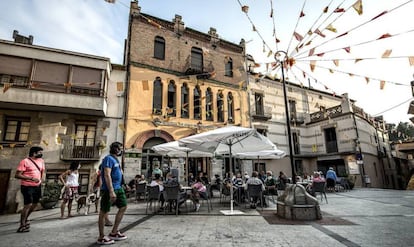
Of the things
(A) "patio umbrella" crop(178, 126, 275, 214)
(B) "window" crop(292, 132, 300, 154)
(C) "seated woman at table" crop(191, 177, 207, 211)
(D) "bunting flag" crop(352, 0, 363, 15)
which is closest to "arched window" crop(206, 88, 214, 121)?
(A) "patio umbrella" crop(178, 126, 275, 214)

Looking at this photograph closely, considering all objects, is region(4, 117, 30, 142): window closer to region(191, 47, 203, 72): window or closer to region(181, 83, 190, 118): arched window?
region(181, 83, 190, 118): arched window

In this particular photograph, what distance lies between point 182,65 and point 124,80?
4083 mm

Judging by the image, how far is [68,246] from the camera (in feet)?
11.0

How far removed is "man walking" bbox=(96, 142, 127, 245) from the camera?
3383 millimetres

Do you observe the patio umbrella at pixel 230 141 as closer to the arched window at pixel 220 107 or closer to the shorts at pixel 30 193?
the shorts at pixel 30 193

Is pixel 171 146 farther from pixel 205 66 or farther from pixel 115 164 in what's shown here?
pixel 205 66

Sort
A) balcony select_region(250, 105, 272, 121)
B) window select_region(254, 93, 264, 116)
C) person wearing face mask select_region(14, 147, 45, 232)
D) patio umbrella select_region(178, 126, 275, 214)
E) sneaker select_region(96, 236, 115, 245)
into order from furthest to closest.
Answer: window select_region(254, 93, 264, 116), balcony select_region(250, 105, 272, 121), patio umbrella select_region(178, 126, 275, 214), person wearing face mask select_region(14, 147, 45, 232), sneaker select_region(96, 236, 115, 245)

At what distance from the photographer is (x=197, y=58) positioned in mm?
15328

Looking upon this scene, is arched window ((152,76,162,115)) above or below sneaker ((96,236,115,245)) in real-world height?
above

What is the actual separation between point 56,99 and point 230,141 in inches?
347

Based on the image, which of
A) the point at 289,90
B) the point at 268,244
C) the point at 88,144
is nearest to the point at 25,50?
the point at 88,144

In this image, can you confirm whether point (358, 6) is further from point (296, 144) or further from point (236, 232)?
point (296, 144)

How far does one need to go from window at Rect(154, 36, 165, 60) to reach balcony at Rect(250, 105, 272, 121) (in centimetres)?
805

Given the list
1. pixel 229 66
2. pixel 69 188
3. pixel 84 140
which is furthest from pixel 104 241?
pixel 229 66
